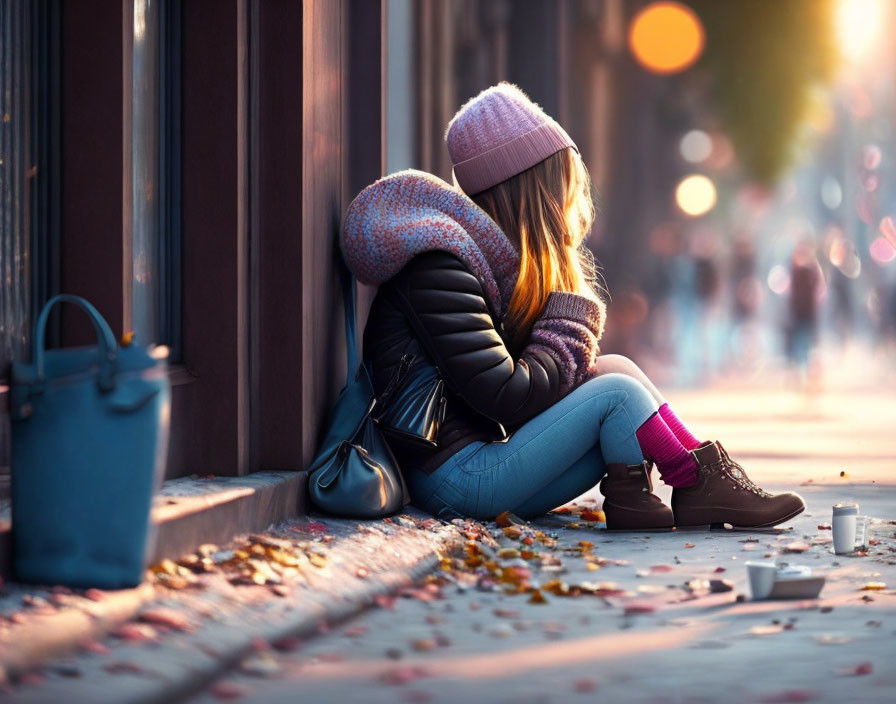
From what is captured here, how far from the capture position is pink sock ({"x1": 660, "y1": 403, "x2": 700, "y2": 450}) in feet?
20.2

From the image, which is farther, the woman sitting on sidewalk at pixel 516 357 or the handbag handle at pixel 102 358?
the woman sitting on sidewalk at pixel 516 357

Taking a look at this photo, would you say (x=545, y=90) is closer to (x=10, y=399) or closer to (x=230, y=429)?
(x=230, y=429)

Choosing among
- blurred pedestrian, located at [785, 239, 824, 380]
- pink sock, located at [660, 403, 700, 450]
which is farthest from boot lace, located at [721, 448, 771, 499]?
blurred pedestrian, located at [785, 239, 824, 380]

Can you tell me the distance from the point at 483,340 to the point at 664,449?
753mm

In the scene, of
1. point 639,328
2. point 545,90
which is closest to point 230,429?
point 545,90

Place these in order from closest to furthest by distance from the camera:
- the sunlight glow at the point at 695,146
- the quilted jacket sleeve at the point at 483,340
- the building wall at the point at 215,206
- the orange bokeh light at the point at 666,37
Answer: the building wall at the point at 215,206, the quilted jacket sleeve at the point at 483,340, the orange bokeh light at the point at 666,37, the sunlight glow at the point at 695,146

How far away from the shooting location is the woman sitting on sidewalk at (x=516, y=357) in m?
5.85

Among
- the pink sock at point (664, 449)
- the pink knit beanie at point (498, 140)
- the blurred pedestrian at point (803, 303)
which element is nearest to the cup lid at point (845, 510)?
the pink sock at point (664, 449)

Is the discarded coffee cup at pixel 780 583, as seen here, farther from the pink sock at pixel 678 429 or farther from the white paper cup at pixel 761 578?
the pink sock at pixel 678 429

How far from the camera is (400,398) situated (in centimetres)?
593

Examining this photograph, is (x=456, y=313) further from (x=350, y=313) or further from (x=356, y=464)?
(x=350, y=313)

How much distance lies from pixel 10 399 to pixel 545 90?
45.1 feet

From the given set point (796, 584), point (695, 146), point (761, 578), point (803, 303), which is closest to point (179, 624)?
point (761, 578)

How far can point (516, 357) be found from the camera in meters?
6.18
